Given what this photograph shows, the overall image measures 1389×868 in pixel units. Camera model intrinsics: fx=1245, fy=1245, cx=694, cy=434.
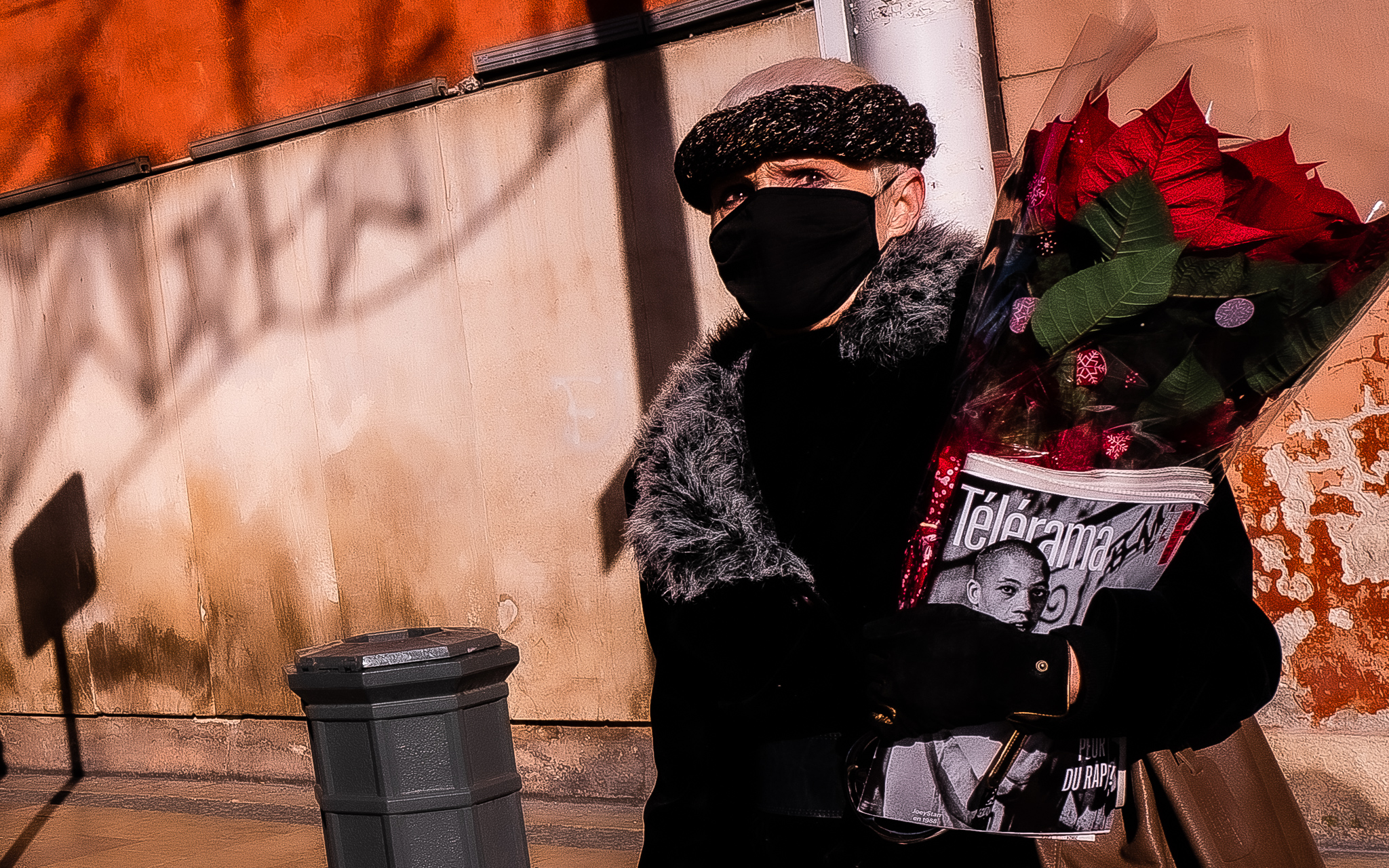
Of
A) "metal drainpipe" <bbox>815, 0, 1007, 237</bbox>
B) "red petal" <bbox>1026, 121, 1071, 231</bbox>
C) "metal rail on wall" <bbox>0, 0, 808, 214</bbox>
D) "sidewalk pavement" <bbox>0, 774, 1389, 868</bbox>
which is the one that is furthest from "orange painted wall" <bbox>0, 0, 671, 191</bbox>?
"red petal" <bbox>1026, 121, 1071, 231</bbox>

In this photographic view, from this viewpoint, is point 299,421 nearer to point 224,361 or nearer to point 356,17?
point 224,361

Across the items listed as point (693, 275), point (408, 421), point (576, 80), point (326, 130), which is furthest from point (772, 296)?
point (326, 130)

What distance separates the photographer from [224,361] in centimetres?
689

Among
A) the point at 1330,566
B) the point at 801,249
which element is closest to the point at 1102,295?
the point at 801,249

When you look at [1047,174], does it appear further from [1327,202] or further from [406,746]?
[406,746]

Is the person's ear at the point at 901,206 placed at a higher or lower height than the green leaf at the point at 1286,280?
higher

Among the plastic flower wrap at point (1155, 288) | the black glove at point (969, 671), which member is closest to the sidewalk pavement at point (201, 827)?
the black glove at point (969, 671)

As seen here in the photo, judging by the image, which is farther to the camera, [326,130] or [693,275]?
[326,130]

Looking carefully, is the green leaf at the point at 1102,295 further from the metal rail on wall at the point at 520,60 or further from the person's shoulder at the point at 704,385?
the metal rail on wall at the point at 520,60

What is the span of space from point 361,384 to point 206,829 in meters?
2.33

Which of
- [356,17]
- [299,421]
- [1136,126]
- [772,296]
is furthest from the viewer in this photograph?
[299,421]

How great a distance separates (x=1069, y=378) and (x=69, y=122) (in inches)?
296

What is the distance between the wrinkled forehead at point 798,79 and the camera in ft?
5.61

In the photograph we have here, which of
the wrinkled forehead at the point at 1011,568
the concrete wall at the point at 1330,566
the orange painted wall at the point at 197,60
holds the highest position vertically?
the orange painted wall at the point at 197,60
